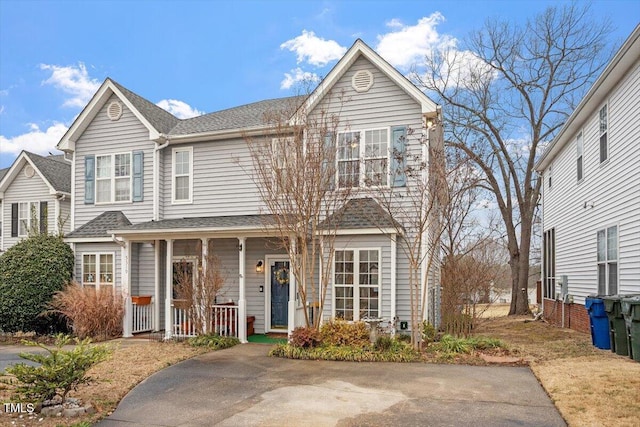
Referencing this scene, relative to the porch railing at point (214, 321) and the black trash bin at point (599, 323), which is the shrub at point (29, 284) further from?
the black trash bin at point (599, 323)

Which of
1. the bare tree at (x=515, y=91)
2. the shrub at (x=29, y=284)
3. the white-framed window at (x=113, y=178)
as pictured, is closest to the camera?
the shrub at (x=29, y=284)

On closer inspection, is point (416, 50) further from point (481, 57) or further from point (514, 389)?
point (514, 389)

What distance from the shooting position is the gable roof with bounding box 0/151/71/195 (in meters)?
20.1

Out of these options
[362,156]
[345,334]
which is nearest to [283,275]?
[345,334]

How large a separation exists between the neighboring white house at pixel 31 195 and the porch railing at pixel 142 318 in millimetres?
8396

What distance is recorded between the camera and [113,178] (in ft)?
49.7

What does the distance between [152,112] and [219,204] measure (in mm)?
4043

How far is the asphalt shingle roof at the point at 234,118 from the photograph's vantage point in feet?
46.6

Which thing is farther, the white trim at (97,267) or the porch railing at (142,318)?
the white trim at (97,267)

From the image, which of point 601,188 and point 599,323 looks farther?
point 601,188

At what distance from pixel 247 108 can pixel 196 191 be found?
371cm

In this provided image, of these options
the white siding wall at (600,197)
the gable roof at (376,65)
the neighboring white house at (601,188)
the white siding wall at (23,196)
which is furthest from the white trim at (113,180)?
the white siding wall at (600,197)

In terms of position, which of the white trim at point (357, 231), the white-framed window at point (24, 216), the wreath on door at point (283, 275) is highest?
the white-framed window at point (24, 216)

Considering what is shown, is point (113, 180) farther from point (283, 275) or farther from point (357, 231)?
point (357, 231)
